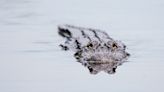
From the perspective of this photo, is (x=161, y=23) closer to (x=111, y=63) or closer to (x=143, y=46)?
(x=143, y=46)

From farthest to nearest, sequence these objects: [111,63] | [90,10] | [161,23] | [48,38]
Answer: [90,10] < [161,23] < [48,38] < [111,63]

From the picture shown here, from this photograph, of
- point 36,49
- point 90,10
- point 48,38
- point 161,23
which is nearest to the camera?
point 36,49

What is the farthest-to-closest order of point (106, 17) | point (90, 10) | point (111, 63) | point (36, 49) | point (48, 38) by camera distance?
point (90, 10) → point (106, 17) → point (48, 38) → point (36, 49) → point (111, 63)

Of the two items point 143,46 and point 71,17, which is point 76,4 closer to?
point 71,17

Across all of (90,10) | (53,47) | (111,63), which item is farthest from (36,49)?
(90,10)

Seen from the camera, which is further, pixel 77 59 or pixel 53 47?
pixel 53 47

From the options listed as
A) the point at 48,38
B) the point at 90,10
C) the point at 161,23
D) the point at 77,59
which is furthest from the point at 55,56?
the point at 90,10
